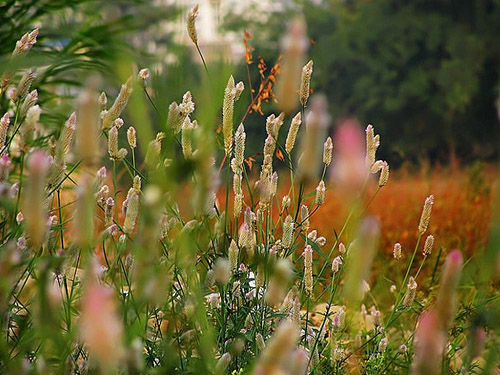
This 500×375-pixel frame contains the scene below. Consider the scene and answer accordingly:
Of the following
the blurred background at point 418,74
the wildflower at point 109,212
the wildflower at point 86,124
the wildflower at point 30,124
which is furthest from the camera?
the blurred background at point 418,74

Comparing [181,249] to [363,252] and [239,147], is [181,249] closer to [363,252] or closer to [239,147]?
[363,252]

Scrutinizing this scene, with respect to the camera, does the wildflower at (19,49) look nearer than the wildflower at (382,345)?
Yes

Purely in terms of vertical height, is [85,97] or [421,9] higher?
[421,9]

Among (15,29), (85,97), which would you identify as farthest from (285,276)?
(15,29)

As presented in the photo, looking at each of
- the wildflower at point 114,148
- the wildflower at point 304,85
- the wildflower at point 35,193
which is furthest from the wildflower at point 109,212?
the wildflower at point 35,193

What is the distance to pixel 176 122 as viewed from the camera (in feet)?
2.86

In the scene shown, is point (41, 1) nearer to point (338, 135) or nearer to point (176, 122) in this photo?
point (176, 122)

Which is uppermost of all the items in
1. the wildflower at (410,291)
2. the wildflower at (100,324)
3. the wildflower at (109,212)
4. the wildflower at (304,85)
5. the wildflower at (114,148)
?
the wildflower at (304,85)

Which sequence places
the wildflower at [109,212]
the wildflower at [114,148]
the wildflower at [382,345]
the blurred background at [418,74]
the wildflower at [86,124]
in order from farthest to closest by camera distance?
the blurred background at [418,74] → the wildflower at [382,345] → the wildflower at [109,212] → the wildflower at [114,148] → the wildflower at [86,124]

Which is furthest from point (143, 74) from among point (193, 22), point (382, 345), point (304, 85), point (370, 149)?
point (382, 345)

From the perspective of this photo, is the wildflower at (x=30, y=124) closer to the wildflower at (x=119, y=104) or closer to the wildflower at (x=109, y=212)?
the wildflower at (x=119, y=104)

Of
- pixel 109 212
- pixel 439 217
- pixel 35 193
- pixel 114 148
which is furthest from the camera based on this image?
pixel 439 217

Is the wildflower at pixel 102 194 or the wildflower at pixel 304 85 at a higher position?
the wildflower at pixel 304 85

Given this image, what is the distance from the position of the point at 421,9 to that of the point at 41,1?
15017 millimetres
